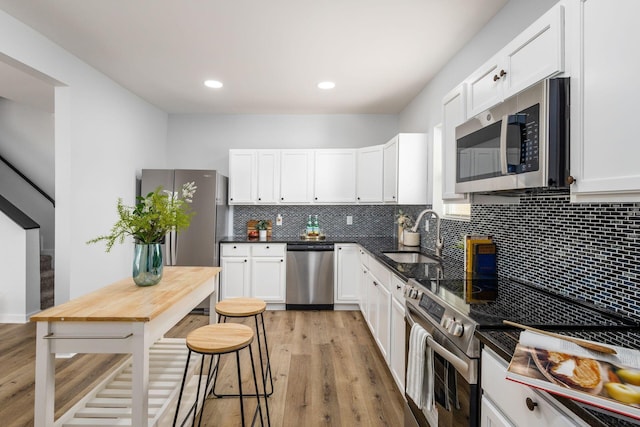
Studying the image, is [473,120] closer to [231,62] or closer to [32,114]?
[231,62]

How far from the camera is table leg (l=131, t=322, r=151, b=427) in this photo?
1488 mm

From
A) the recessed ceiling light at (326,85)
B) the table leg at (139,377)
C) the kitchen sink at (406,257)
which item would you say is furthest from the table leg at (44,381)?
the recessed ceiling light at (326,85)

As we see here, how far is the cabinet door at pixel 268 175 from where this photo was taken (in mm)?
4594

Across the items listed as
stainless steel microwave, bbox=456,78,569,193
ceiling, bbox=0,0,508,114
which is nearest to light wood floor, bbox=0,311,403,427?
stainless steel microwave, bbox=456,78,569,193

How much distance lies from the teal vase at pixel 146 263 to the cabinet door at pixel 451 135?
182 cm

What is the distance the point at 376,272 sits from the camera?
313 cm

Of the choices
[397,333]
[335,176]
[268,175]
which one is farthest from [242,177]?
[397,333]

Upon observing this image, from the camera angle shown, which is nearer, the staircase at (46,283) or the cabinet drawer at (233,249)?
the staircase at (46,283)

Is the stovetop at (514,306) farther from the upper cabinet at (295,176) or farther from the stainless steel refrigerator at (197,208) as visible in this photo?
the stainless steel refrigerator at (197,208)

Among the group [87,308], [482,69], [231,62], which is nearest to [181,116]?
[231,62]

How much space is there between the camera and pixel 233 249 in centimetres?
439

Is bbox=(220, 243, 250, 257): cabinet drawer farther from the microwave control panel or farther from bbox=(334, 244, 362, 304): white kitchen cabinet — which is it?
the microwave control panel

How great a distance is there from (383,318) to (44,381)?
7.13 ft

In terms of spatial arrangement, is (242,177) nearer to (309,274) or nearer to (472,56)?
(309,274)
